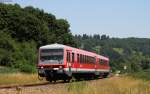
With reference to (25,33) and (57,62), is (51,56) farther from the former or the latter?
(25,33)

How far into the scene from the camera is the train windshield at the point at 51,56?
3575 centimetres

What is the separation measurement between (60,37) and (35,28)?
12.9 m

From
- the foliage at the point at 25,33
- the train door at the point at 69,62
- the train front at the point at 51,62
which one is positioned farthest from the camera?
the foliage at the point at 25,33

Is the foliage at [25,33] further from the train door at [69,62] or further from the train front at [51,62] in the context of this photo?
the train front at [51,62]

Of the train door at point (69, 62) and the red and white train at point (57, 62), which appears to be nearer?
the red and white train at point (57, 62)

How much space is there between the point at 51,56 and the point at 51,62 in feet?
1.96

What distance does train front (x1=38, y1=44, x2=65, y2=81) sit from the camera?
3538cm

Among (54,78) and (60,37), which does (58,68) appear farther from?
(60,37)

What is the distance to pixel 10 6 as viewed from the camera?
94.4 metres

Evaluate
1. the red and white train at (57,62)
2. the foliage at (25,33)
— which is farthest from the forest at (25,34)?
the red and white train at (57,62)

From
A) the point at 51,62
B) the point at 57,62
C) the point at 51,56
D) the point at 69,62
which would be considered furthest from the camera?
the point at 69,62

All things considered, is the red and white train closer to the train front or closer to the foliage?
the train front

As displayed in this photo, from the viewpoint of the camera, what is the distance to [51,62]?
35625 mm

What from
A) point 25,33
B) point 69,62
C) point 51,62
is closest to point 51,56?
point 51,62
